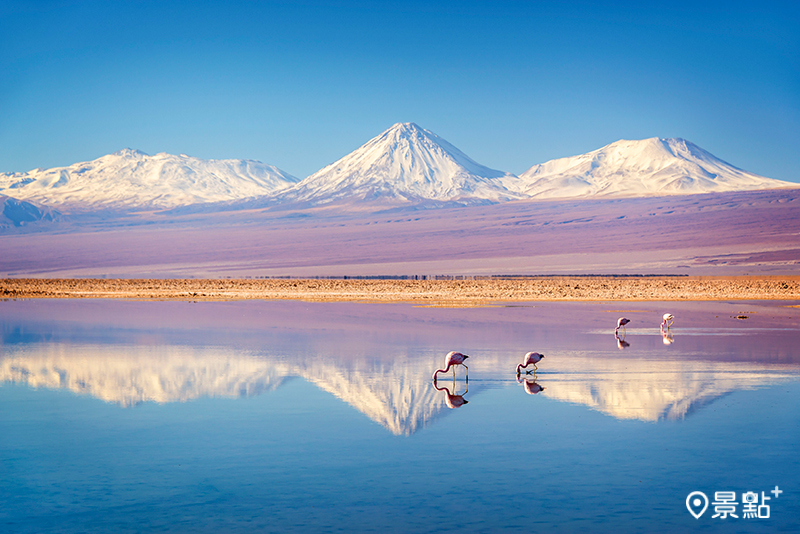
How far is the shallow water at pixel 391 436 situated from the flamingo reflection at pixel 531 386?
50 millimetres

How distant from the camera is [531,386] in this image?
12867mm

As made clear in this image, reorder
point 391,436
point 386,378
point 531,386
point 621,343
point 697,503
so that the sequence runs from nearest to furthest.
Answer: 1. point 697,503
2. point 391,436
3. point 531,386
4. point 386,378
5. point 621,343

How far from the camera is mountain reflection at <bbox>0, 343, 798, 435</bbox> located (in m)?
11.3

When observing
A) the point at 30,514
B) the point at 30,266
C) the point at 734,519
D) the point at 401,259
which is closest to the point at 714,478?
the point at 734,519

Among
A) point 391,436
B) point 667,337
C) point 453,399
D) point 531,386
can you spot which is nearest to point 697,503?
point 391,436

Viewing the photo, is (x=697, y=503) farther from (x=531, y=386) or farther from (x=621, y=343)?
(x=621, y=343)

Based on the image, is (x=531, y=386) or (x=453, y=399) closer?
(x=453, y=399)

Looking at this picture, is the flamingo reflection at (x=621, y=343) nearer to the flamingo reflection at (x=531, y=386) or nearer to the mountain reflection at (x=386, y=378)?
the mountain reflection at (x=386, y=378)

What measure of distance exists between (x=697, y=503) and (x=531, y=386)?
19.1 ft

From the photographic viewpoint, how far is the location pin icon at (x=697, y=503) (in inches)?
271

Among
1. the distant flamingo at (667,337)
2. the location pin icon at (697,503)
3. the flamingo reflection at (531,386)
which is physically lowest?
the distant flamingo at (667,337)

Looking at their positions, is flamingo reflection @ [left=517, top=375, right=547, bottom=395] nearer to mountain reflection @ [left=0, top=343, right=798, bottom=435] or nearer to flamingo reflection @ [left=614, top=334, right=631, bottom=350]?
mountain reflection @ [left=0, top=343, right=798, bottom=435]

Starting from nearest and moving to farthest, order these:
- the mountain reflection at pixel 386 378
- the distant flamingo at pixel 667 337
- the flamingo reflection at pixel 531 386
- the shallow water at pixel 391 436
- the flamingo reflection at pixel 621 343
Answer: the shallow water at pixel 391 436
the mountain reflection at pixel 386 378
the flamingo reflection at pixel 531 386
the flamingo reflection at pixel 621 343
the distant flamingo at pixel 667 337

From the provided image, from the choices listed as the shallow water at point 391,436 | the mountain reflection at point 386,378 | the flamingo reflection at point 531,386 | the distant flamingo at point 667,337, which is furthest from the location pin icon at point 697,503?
the distant flamingo at point 667,337
